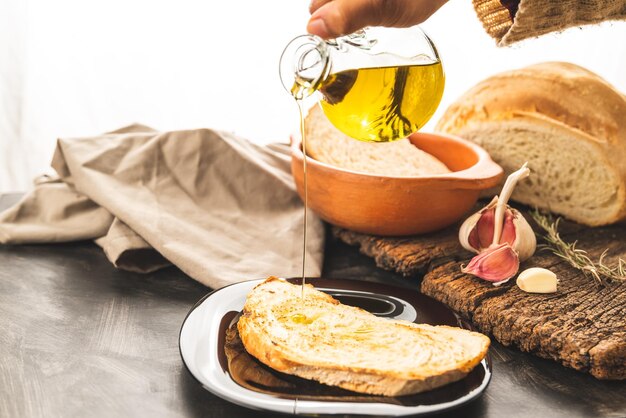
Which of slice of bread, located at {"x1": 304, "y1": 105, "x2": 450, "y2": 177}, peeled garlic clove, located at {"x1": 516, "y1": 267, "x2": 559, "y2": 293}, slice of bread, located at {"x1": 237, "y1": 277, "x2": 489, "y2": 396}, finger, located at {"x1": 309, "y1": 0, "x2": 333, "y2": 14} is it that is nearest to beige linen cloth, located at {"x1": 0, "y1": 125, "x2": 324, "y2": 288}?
slice of bread, located at {"x1": 304, "y1": 105, "x2": 450, "y2": 177}

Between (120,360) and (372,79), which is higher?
(372,79)

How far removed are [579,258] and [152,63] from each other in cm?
160

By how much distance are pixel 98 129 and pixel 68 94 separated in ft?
0.54

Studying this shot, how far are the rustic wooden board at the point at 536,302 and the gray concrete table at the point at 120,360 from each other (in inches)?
1.5

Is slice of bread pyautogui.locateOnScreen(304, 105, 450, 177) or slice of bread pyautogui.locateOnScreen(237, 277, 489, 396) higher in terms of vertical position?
slice of bread pyautogui.locateOnScreen(304, 105, 450, 177)

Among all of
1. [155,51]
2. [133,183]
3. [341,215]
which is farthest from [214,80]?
[341,215]

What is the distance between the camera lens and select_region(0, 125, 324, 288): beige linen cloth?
66.3 inches

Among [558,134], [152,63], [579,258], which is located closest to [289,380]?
[579,258]

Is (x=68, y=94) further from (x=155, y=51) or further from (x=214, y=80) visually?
(x=214, y=80)

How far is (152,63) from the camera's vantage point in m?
2.56

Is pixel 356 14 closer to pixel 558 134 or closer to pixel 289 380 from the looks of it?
pixel 289 380

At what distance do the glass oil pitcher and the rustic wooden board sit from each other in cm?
36

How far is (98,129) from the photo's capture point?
8.63 feet

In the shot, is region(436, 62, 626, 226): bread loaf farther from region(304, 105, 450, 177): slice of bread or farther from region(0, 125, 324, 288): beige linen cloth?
region(0, 125, 324, 288): beige linen cloth
